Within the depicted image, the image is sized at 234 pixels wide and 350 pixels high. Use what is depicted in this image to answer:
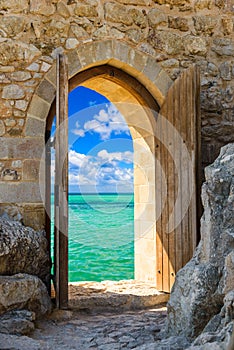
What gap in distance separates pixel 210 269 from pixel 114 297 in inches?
73.4

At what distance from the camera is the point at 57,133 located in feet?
14.2

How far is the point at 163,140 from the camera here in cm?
495

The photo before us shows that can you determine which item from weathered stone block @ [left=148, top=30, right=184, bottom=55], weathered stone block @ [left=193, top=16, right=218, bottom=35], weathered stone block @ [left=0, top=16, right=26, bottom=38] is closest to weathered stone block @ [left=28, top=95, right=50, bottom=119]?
weathered stone block @ [left=0, top=16, right=26, bottom=38]

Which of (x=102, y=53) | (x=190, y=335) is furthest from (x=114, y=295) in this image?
(x=102, y=53)

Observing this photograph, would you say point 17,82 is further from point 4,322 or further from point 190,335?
point 190,335

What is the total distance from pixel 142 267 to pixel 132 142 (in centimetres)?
173

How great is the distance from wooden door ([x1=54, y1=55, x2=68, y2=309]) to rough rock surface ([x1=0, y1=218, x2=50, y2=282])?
0.50ft

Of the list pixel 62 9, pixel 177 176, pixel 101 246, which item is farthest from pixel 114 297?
pixel 101 246

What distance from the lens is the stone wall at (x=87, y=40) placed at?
14.6 feet

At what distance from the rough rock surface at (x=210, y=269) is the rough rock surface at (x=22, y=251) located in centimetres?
152

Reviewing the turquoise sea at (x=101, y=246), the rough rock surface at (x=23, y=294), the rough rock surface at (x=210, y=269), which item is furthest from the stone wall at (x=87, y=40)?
the turquoise sea at (x=101, y=246)

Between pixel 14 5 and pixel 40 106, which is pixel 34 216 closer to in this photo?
pixel 40 106

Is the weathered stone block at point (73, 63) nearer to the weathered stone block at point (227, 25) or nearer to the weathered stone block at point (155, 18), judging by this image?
the weathered stone block at point (155, 18)

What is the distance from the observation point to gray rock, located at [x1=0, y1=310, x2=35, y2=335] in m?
3.53
